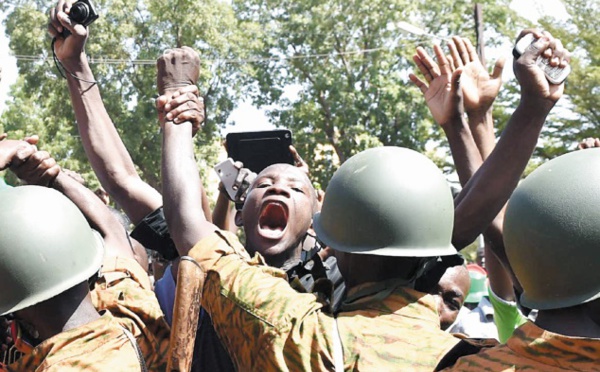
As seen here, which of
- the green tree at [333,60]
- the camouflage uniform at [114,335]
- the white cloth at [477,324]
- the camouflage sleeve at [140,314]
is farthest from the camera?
the green tree at [333,60]

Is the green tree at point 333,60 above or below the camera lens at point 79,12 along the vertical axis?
below

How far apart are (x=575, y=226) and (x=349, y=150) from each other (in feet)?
75.0

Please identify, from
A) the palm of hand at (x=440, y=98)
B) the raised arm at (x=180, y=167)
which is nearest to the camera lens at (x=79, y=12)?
the raised arm at (x=180, y=167)

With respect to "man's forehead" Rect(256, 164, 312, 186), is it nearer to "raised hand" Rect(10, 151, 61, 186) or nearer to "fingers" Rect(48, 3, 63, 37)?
"raised hand" Rect(10, 151, 61, 186)

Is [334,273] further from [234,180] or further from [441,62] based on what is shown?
[234,180]

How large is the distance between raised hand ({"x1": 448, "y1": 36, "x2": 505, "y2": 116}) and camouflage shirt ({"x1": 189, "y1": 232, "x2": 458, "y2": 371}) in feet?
4.74

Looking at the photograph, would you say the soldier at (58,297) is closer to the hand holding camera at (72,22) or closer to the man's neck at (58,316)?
the man's neck at (58,316)

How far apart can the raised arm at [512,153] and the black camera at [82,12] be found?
1761 mm

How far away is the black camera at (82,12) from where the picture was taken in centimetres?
369

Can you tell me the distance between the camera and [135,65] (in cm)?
2297

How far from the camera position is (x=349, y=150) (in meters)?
25.0

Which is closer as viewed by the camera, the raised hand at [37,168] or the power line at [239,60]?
the raised hand at [37,168]

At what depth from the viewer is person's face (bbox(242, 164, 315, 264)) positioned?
11.7 feet

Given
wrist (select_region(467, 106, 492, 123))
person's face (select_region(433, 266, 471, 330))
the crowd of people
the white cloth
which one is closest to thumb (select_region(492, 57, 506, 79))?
wrist (select_region(467, 106, 492, 123))
